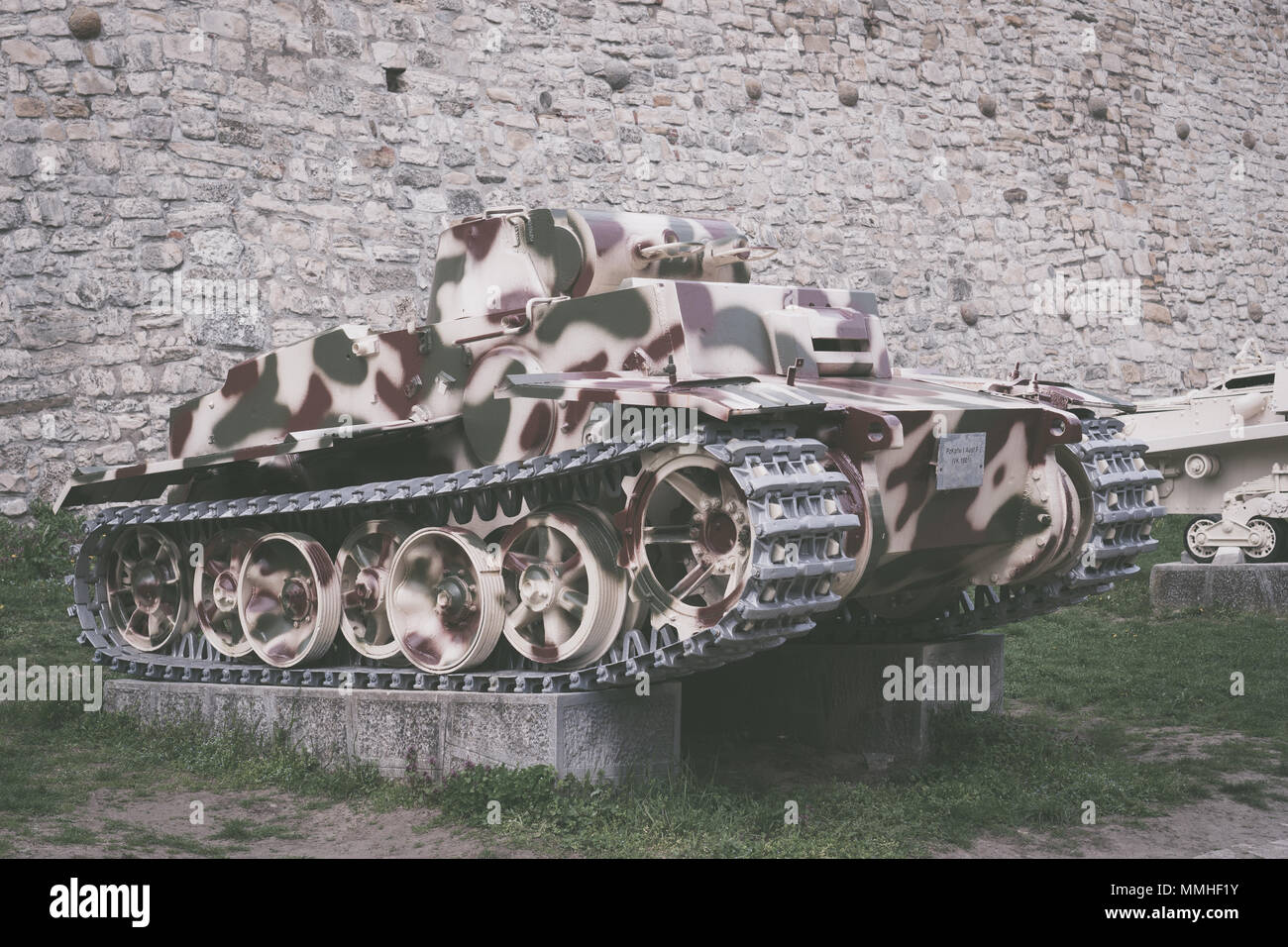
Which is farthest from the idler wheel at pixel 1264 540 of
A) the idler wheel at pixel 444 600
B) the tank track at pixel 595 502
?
the idler wheel at pixel 444 600

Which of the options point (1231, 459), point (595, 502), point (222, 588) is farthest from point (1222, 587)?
point (222, 588)

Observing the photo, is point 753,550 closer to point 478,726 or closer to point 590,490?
point 590,490

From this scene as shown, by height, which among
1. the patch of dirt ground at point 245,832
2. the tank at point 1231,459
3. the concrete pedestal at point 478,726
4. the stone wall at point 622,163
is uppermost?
the stone wall at point 622,163

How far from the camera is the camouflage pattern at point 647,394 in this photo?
264 inches

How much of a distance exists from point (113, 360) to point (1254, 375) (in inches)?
388

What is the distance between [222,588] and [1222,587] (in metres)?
7.78

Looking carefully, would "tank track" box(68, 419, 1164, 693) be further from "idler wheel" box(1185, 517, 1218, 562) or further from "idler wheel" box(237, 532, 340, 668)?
"idler wheel" box(1185, 517, 1218, 562)

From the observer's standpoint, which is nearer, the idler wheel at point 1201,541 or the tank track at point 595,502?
the tank track at point 595,502

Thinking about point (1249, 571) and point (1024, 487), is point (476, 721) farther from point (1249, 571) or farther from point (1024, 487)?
point (1249, 571)

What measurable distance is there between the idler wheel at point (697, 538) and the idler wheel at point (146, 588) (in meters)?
3.51

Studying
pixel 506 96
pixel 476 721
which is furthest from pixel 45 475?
pixel 476 721

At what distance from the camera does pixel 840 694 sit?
26.8 ft

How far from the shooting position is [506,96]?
46.1 ft

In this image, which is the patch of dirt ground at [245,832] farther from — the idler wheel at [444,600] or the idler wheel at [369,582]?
the idler wheel at [369,582]
